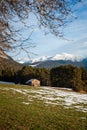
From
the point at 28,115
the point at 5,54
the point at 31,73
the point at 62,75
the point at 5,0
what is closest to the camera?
the point at 5,0

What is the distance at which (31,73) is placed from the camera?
87.2m

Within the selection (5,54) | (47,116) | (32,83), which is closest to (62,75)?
(32,83)

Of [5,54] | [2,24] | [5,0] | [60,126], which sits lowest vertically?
[60,126]

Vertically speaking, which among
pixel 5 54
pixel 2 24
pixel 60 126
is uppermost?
pixel 2 24

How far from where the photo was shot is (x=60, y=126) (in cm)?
1402

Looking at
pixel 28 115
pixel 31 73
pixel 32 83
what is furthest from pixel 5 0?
pixel 31 73

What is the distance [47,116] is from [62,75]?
5608cm

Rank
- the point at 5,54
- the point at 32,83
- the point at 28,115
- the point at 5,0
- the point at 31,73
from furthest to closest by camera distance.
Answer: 1. the point at 31,73
2. the point at 32,83
3. the point at 28,115
4. the point at 5,54
5. the point at 5,0

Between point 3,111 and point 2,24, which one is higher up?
point 2,24

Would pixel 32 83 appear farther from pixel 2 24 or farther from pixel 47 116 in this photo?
pixel 2 24

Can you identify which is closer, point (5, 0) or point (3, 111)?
point (5, 0)

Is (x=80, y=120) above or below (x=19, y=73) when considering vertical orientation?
below

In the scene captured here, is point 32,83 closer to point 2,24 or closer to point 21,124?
point 21,124

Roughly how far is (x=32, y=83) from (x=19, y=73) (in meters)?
25.8
